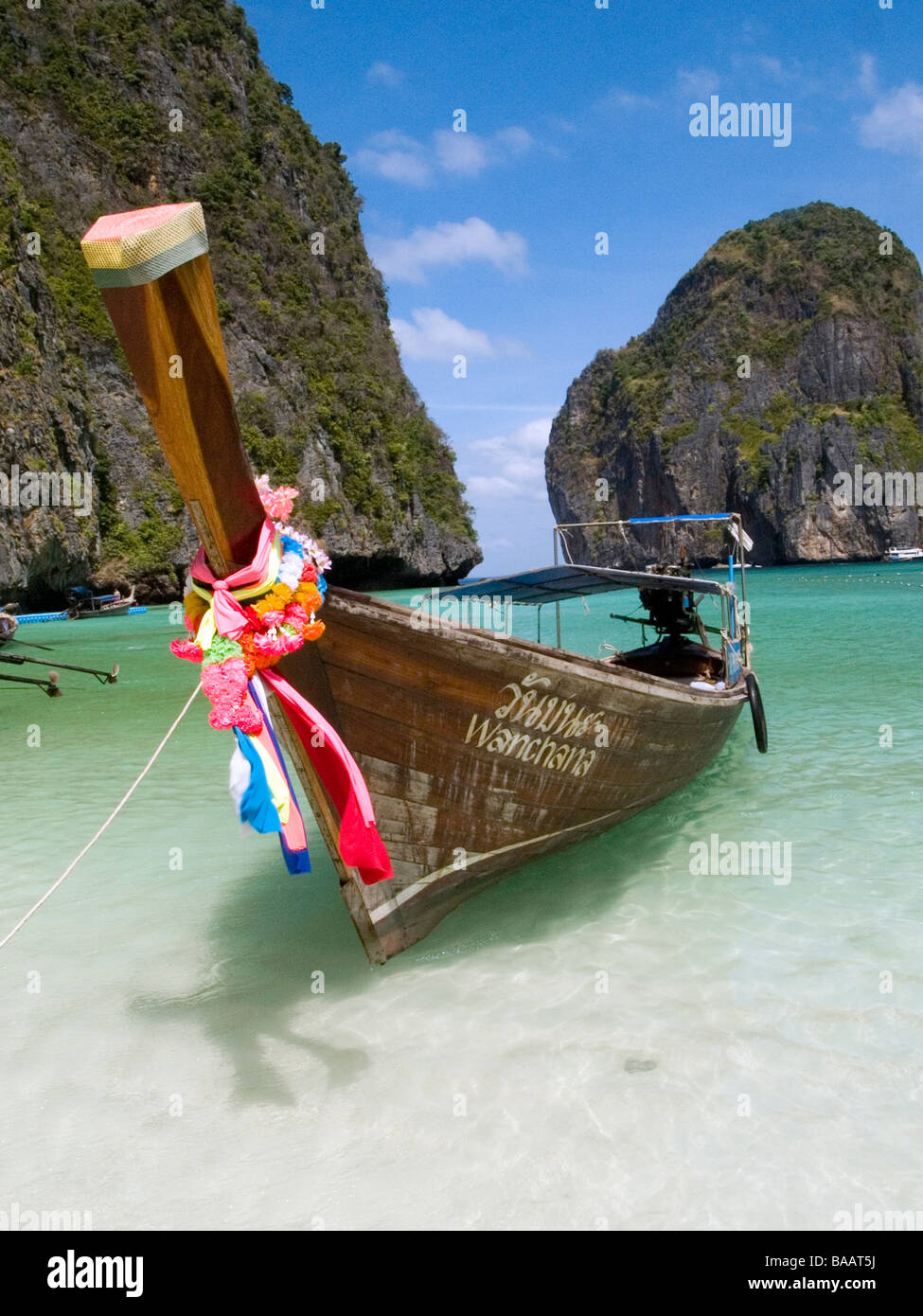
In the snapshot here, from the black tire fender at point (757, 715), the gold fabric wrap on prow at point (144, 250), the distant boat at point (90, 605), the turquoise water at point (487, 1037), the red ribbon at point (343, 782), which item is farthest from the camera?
the distant boat at point (90, 605)

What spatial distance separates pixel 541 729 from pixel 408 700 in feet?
2.86

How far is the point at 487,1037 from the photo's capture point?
376 centimetres

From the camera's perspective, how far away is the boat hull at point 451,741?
3854 mm

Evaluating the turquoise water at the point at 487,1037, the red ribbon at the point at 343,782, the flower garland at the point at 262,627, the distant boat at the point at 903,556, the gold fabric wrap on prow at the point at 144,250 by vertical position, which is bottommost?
the turquoise water at the point at 487,1037

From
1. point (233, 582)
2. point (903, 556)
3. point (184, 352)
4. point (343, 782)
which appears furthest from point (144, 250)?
point (903, 556)

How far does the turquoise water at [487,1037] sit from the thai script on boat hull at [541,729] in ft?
3.20

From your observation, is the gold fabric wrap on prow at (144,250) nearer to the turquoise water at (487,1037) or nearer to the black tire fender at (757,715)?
the turquoise water at (487,1037)

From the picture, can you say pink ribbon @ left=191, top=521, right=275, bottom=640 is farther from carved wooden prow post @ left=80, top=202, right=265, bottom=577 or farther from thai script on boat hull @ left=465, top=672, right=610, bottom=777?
thai script on boat hull @ left=465, top=672, right=610, bottom=777

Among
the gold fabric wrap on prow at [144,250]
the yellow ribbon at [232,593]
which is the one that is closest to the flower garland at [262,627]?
the yellow ribbon at [232,593]

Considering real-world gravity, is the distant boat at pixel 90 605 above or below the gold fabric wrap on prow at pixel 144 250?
below

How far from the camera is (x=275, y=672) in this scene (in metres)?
3.47

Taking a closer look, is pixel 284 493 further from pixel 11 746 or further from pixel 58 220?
pixel 58 220

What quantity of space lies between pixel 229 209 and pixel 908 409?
242 feet
